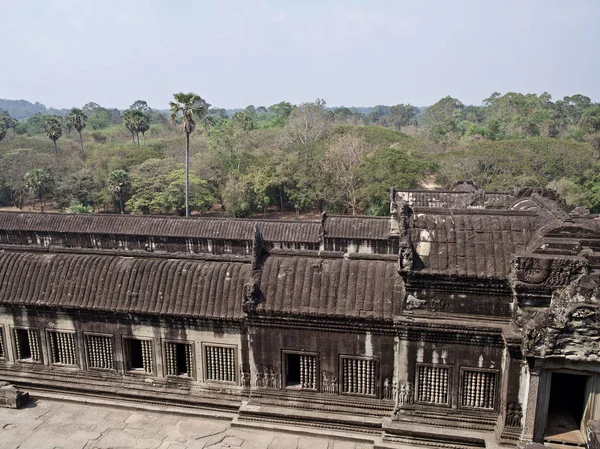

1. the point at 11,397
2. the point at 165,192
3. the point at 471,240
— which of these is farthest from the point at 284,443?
the point at 165,192

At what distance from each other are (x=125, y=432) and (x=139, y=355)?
2.10m

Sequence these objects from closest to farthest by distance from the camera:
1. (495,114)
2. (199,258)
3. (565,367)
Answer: (565,367), (199,258), (495,114)

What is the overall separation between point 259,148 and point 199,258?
150 feet

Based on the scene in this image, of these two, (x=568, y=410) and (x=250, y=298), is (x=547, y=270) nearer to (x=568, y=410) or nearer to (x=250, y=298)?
(x=568, y=410)

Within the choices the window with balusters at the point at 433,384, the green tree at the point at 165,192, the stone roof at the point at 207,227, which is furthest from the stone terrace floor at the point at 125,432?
the green tree at the point at 165,192

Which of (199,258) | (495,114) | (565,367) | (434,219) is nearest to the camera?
(565,367)

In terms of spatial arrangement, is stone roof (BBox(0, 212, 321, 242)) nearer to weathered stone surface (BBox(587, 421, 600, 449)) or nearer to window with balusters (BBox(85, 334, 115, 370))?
window with balusters (BBox(85, 334, 115, 370))

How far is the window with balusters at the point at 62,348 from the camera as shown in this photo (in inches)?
496

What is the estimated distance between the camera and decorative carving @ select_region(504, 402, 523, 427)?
9.68m

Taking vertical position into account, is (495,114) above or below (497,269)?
above

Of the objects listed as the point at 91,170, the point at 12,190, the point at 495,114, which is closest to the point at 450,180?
the point at 91,170

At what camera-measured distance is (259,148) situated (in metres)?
57.1

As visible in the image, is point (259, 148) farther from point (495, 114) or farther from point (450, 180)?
point (495, 114)

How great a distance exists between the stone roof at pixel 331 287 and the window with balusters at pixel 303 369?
118 centimetres
